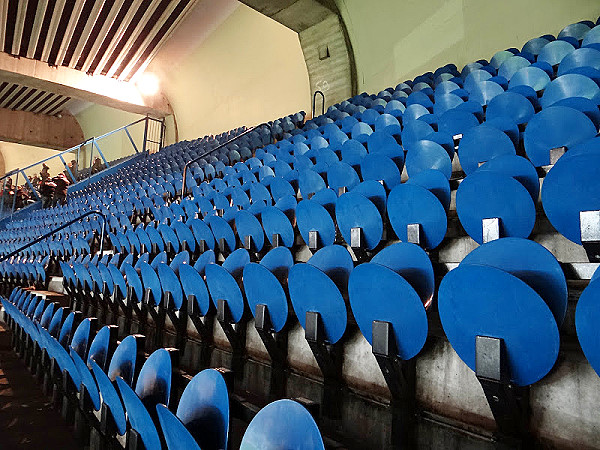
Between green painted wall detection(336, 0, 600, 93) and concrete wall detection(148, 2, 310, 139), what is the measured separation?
575 mm

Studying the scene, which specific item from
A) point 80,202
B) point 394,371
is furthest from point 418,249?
point 80,202

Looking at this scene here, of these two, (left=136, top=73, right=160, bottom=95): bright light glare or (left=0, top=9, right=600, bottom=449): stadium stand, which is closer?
(left=0, top=9, right=600, bottom=449): stadium stand

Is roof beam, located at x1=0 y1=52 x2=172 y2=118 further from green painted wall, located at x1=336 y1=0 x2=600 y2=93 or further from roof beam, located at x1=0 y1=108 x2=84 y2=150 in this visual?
green painted wall, located at x1=336 y1=0 x2=600 y2=93

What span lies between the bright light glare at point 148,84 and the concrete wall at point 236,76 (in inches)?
3.5

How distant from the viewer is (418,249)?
48cm

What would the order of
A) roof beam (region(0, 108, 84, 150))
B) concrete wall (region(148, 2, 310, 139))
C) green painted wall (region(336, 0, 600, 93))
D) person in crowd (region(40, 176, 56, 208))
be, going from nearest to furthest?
green painted wall (region(336, 0, 600, 93)) → concrete wall (region(148, 2, 310, 139)) → person in crowd (region(40, 176, 56, 208)) → roof beam (region(0, 108, 84, 150))

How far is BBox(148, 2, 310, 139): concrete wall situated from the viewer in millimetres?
3055

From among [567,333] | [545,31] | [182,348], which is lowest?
[182,348]

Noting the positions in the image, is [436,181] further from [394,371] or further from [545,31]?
[545,31]

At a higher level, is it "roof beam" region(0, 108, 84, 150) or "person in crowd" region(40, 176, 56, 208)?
"roof beam" region(0, 108, 84, 150)

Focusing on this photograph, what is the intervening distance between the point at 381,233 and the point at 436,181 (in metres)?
0.13

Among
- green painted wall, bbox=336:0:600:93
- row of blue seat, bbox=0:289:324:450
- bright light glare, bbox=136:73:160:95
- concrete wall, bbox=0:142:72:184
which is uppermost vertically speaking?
bright light glare, bbox=136:73:160:95

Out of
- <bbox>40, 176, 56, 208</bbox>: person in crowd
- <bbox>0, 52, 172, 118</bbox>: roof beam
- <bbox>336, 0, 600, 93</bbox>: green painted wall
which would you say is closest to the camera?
<bbox>336, 0, 600, 93</bbox>: green painted wall

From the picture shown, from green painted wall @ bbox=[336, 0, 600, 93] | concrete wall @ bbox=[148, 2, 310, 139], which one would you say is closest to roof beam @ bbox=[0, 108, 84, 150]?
concrete wall @ bbox=[148, 2, 310, 139]
